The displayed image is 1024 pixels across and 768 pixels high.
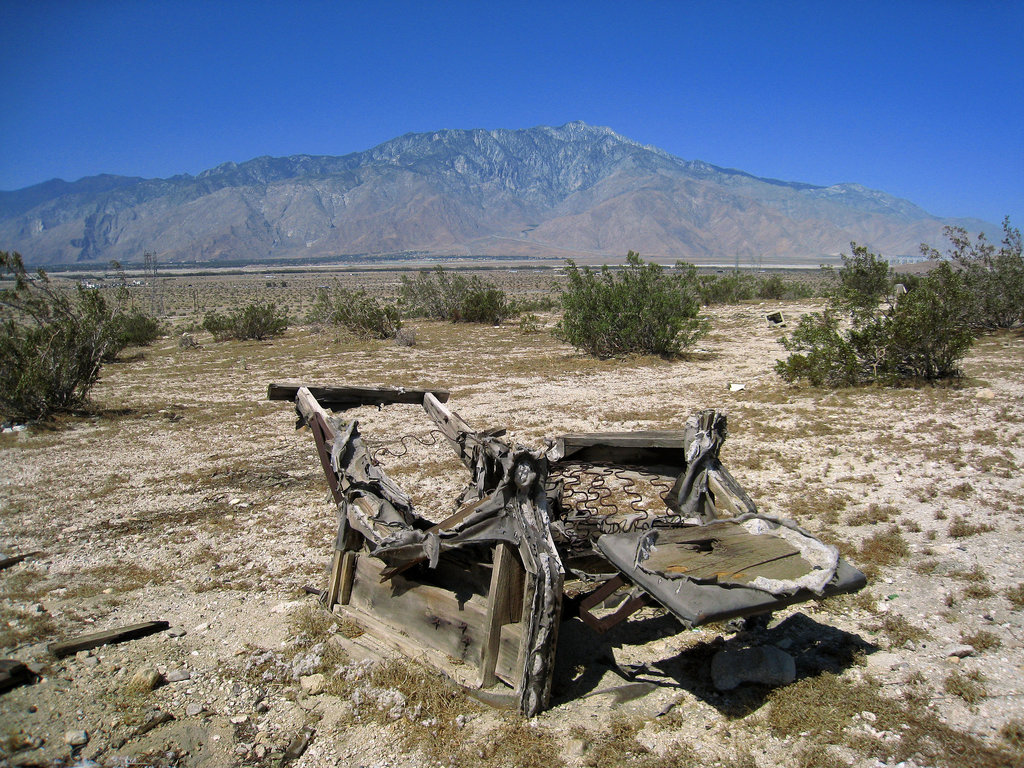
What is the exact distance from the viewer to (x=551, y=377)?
1566 cm

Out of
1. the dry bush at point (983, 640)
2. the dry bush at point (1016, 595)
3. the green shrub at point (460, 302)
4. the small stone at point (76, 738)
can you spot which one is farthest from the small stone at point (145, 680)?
the green shrub at point (460, 302)

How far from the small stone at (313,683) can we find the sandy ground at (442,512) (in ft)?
0.12

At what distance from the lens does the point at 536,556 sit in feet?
11.8

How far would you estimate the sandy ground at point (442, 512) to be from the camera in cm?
367

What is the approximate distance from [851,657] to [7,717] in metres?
5.15

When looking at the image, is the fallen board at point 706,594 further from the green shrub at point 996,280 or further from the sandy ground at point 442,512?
the green shrub at point 996,280

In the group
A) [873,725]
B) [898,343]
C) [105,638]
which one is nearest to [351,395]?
[105,638]

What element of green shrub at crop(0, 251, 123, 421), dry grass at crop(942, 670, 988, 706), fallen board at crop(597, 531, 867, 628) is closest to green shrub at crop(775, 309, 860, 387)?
dry grass at crop(942, 670, 988, 706)

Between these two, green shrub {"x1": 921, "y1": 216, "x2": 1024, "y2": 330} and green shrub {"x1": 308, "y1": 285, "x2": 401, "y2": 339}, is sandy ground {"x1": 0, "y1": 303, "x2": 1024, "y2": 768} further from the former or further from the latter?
green shrub {"x1": 308, "y1": 285, "x2": 401, "y2": 339}

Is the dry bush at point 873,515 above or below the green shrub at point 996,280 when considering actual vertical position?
below

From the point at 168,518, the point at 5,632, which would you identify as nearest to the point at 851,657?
the point at 5,632

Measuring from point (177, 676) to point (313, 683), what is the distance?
3.01 ft

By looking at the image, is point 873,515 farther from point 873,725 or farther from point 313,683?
point 313,683

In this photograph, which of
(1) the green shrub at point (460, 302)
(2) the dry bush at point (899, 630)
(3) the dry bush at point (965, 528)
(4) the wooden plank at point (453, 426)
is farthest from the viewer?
(1) the green shrub at point (460, 302)
